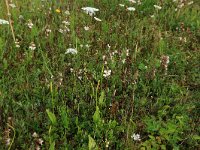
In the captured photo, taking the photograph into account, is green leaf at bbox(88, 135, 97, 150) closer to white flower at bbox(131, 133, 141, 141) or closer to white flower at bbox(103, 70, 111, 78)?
white flower at bbox(131, 133, 141, 141)

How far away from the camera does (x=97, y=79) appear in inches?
153

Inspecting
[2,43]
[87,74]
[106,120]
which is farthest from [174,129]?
[2,43]

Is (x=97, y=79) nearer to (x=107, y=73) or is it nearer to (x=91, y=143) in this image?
(x=107, y=73)

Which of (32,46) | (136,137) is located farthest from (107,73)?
(32,46)

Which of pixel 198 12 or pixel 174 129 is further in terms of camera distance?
pixel 198 12

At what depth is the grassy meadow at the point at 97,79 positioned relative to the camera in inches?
126

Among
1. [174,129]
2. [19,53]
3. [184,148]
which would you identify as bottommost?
[184,148]

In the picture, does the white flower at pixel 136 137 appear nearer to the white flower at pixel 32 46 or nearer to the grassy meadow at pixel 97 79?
the grassy meadow at pixel 97 79

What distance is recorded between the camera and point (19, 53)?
167 inches

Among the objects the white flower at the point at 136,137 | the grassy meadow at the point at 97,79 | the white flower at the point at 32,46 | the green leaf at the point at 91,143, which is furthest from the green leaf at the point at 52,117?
the white flower at the point at 32,46

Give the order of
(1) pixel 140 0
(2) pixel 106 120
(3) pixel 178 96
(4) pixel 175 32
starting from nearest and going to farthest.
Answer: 1. (2) pixel 106 120
2. (3) pixel 178 96
3. (4) pixel 175 32
4. (1) pixel 140 0

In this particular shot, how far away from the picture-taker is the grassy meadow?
3191 mm

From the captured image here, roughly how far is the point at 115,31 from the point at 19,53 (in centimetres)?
156

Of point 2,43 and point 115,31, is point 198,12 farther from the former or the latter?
point 2,43
